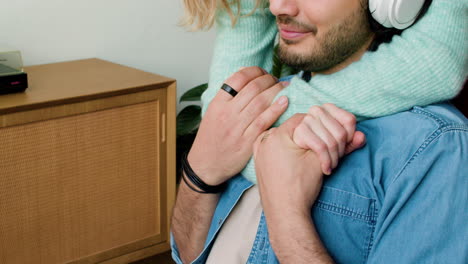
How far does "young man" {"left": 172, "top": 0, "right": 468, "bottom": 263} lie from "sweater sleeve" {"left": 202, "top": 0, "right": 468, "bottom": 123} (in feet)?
0.11

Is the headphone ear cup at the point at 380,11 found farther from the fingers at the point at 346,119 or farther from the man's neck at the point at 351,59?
the fingers at the point at 346,119

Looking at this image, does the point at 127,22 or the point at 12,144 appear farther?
the point at 127,22

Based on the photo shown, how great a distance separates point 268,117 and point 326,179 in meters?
0.16

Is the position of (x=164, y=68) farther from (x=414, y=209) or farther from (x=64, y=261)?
(x=414, y=209)

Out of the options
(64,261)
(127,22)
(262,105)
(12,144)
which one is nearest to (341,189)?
(262,105)

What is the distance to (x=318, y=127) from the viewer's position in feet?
2.85

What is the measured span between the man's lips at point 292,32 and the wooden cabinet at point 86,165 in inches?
40.4

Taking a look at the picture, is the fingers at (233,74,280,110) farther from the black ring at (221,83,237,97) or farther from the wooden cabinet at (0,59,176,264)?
the wooden cabinet at (0,59,176,264)

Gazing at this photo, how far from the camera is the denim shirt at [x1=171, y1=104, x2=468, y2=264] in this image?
2.59ft

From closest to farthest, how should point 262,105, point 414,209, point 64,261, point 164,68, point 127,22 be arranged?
point 414,209 → point 262,105 → point 64,261 → point 127,22 → point 164,68

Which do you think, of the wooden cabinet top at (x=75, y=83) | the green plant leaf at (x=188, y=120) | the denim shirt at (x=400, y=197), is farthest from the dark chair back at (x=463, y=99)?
the green plant leaf at (x=188, y=120)

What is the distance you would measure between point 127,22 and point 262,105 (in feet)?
5.43

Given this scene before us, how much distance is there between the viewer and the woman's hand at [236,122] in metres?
1.04

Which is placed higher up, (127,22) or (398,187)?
(398,187)
